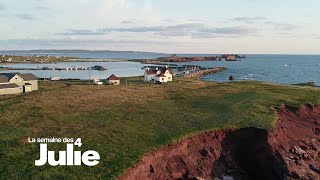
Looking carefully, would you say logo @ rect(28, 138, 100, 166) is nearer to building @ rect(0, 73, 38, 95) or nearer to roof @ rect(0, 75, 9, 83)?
building @ rect(0, 73, 38, 95)

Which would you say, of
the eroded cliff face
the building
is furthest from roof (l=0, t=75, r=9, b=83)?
the eroded cliff face

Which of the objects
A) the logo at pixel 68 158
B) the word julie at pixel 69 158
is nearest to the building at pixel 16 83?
the logo at pixel 68 158

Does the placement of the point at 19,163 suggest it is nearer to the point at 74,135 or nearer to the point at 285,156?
the point at 74,135

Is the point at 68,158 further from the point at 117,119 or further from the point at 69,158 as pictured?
the point at 117,119

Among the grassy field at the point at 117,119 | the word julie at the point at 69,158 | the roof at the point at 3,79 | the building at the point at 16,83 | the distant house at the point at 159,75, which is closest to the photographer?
the word julie at the point at 69,158

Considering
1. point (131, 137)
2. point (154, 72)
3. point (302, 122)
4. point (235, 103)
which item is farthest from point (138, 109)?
point (154, 72)

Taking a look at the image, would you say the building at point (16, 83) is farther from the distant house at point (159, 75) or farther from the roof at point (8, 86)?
the distant house at point (159, 75)

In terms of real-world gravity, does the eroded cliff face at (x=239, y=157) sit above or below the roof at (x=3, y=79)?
below
